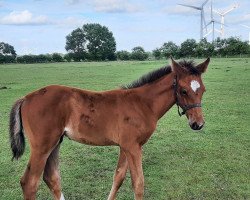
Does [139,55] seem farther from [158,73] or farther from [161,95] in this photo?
[161,95]

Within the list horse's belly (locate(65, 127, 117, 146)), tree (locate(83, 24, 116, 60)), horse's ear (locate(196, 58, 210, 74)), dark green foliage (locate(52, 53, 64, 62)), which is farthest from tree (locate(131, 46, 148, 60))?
horse's belly (locate(65, 127, 117, 146))

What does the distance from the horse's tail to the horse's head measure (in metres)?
2.22

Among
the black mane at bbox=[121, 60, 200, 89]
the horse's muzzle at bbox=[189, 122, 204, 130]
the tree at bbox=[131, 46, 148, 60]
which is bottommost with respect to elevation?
the tree at bbox=[131, 46, 148, 60]

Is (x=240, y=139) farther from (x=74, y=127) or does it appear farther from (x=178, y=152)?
(x=74, y=127)

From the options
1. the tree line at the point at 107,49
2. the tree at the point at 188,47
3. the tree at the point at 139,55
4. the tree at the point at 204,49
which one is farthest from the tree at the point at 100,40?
the tree at the point at 204,49

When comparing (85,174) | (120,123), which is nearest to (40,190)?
(85,174)

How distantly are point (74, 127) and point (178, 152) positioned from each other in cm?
421

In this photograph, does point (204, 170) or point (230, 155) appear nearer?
point (204, 170)

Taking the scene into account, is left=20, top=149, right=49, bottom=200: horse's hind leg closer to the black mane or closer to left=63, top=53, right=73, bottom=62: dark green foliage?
the black mane

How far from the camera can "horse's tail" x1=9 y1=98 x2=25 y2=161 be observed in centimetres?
559

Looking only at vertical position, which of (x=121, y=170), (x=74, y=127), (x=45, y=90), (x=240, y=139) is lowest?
(x=240, y=139)

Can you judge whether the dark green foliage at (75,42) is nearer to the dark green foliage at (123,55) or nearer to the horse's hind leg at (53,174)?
the dark green foliage at (123,55)

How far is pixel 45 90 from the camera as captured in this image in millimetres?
5617

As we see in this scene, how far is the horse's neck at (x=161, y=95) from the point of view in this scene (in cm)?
563
